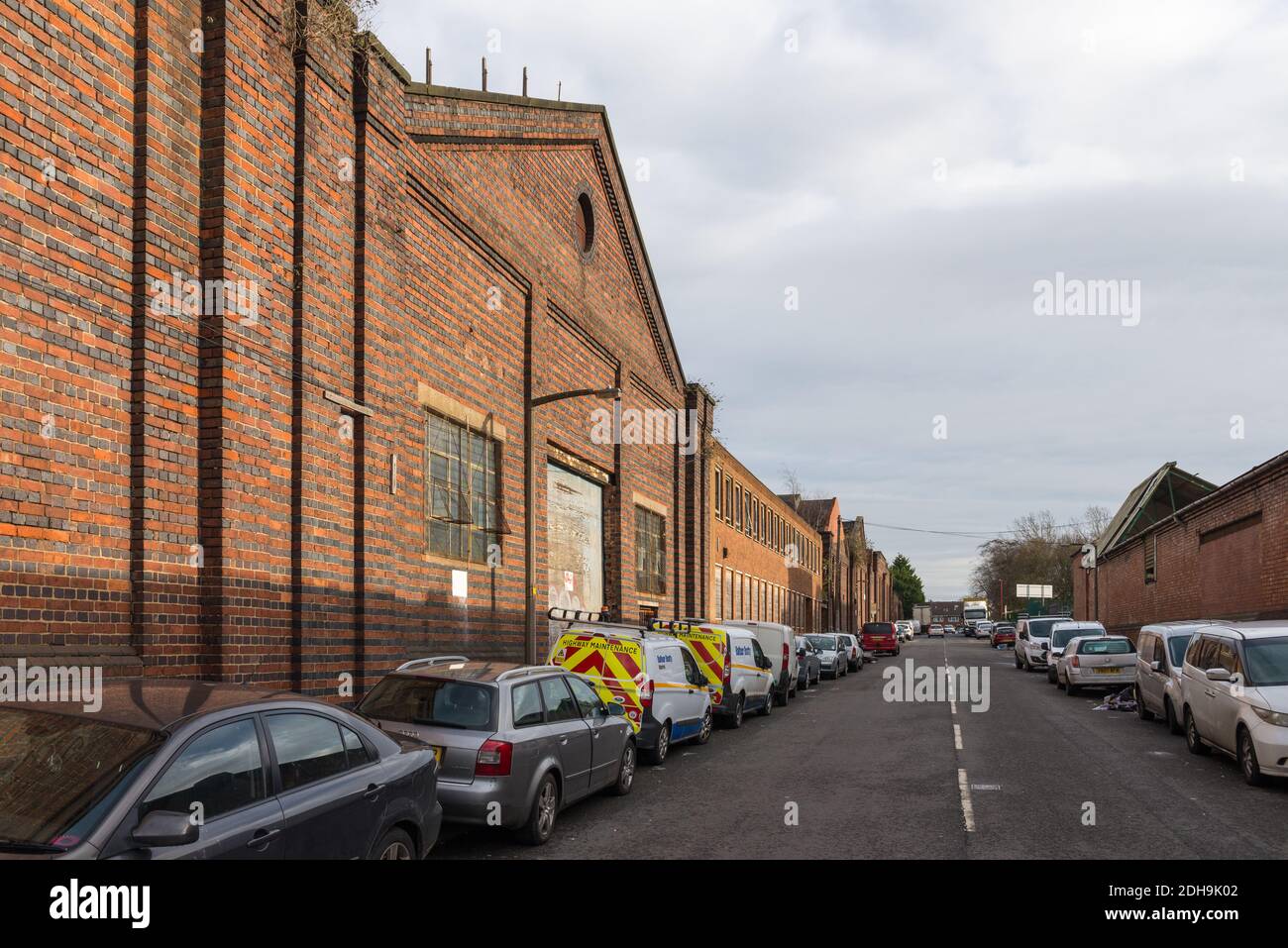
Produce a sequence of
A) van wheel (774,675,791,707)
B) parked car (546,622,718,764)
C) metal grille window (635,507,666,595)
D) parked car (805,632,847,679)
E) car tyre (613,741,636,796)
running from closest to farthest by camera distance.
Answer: car tyre (613,741,636,796) → parked car (546,622,718,764) → van wheel (774,675,791,707) → metal grille window (635,507,666,595) → parked car (805,632,847,679)

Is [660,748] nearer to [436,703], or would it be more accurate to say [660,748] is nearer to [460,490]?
[460,490]

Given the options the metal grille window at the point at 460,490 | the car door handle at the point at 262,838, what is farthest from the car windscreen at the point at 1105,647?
the car door handle at the point at 262,838

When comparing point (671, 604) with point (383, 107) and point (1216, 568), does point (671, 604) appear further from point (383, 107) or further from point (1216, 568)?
point (383, 107)

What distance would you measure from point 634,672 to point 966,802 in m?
4.68

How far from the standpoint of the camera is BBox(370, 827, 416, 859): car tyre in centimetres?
623

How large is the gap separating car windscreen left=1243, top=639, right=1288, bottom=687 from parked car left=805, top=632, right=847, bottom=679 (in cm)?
2240

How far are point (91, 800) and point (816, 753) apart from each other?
12.0 meters

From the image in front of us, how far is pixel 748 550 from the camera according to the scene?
44.2 m

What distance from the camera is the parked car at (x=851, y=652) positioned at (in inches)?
1612

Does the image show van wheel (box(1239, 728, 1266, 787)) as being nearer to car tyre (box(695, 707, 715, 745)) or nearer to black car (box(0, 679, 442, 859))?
car tyre (box(695, 707, 715, 745))

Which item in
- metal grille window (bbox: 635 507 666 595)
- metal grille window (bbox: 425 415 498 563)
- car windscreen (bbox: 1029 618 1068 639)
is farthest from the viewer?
car windscreen (bbox: 1029 618 1068 639)

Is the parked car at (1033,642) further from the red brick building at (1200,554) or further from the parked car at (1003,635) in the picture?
the parked car at (1003,635)

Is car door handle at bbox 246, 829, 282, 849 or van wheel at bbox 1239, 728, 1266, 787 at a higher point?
car door handle at bbox 246, 829, 282, 849

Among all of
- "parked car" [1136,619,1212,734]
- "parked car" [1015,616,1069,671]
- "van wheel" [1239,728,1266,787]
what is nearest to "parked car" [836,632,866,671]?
"parked car" [1015,616,1069,671]
